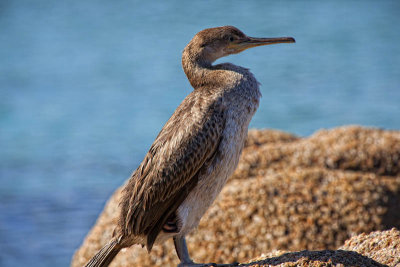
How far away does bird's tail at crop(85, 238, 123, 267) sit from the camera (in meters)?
4.85

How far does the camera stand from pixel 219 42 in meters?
5.25

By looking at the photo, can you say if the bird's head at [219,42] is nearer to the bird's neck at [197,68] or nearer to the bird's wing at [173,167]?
the bird's neck at [197,68]

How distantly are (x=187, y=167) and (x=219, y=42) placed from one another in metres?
1.26

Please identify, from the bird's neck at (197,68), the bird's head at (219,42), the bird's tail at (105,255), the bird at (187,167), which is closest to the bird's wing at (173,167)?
the bird at (187,167)

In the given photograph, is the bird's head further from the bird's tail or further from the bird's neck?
the bird's tail

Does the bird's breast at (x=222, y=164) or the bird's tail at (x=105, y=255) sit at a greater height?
the bird's breast at (x=222, y=164)

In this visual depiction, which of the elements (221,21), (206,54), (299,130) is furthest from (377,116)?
(206,54)

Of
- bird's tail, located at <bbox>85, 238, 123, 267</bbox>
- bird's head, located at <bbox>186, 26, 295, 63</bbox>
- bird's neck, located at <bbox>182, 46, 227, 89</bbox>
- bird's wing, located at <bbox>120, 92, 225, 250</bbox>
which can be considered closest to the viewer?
bird's wing, located at <bbox>120, 92, 225, 250</bbox>

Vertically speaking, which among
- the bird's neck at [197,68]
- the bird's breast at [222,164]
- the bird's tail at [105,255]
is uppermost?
the bird's neck at [197,68]

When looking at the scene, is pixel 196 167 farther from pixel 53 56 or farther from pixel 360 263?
pixel 53 56

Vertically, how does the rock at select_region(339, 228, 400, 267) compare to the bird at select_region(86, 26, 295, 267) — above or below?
below

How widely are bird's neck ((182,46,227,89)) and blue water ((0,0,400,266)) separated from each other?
6458mm

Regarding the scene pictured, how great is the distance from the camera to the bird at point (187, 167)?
462 centimetres

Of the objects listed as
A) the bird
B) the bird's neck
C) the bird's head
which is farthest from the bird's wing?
the bird's head
